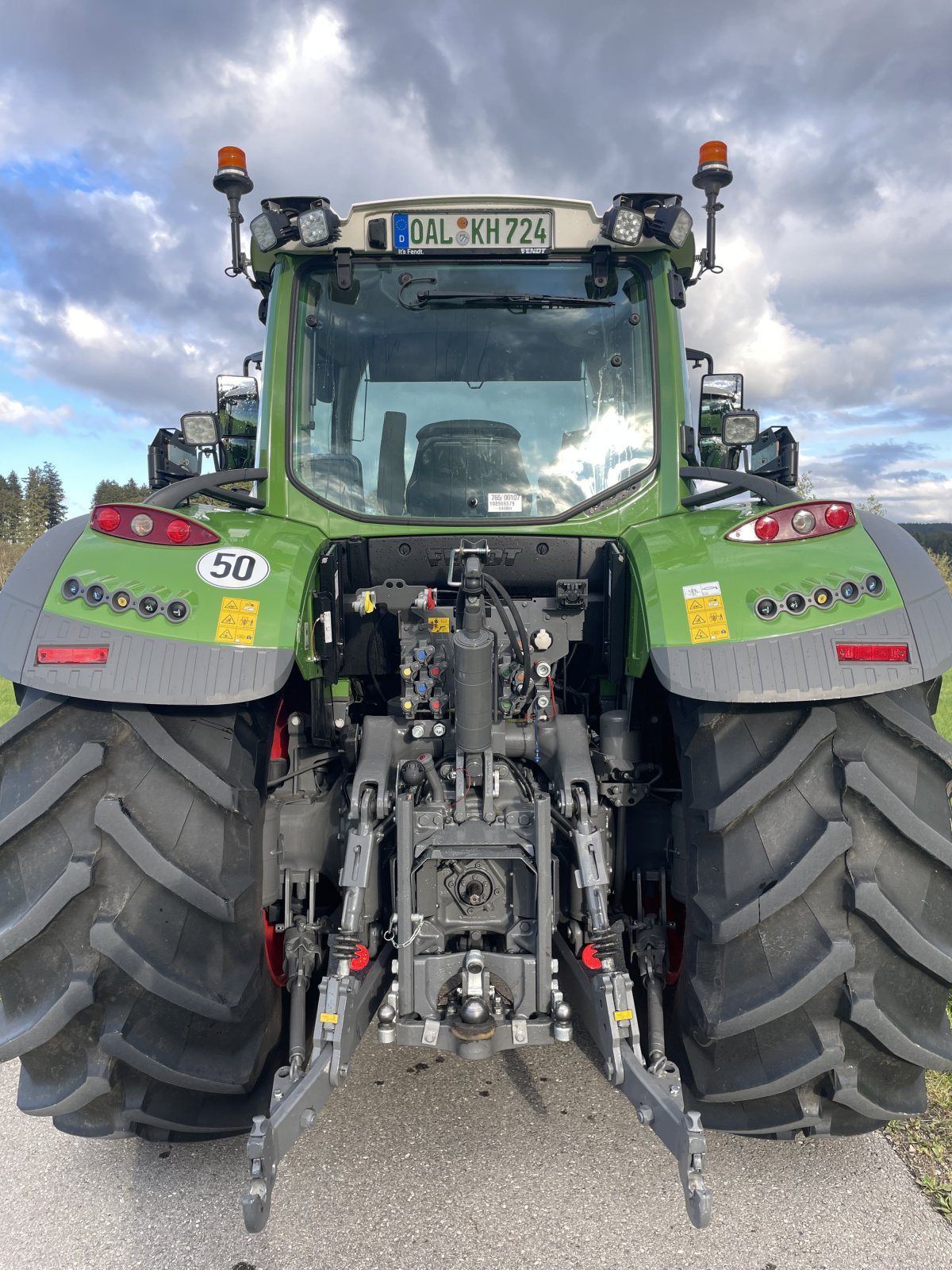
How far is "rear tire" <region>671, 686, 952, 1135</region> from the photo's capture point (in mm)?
1990

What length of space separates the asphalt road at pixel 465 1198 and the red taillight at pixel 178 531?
1777mm

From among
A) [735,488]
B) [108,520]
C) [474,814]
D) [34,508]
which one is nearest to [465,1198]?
[474,814]

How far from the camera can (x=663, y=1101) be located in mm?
1817

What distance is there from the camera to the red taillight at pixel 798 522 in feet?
7.66

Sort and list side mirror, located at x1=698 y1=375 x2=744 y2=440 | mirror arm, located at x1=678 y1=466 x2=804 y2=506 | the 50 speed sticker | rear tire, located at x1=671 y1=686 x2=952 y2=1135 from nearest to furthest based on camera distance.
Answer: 1. rear tire, located at x1=671 y1=686 x2=952 y2=1135
2. the 50 speed sticker
3. mirror arm, located at x1=678 y1=466 x2=804 y2=506
4. side mirror, located at x1=698 y1=375 x2=744 y2=440

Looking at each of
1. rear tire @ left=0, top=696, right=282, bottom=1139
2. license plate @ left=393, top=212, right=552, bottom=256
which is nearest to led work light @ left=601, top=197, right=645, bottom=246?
license plate @ left=393, top=212, right=552, bottom=256

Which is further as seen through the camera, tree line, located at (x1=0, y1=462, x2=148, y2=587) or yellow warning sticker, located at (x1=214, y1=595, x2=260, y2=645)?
tree line, located at (x1=0, y1=462, x2=148, y2=587)

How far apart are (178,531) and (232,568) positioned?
0.20 metres

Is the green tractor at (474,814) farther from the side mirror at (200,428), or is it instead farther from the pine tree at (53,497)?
the pine tree at (53,497)

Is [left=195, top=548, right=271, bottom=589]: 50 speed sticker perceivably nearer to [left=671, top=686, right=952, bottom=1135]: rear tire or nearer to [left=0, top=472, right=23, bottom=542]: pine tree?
[left=671, top=686, right=952, bottom=1135]: rear tire

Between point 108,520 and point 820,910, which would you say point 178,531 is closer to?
point 108,520

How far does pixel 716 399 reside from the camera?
3609 millimetres

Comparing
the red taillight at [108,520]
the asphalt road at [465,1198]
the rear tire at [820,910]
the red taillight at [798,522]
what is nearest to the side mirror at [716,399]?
the red taillight at [798,522]

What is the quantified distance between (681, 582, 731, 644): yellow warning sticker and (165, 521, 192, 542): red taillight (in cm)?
136
